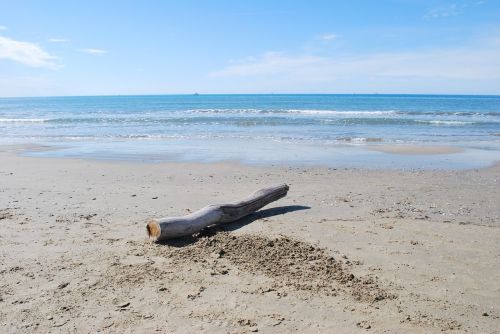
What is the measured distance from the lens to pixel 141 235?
20.1 ft

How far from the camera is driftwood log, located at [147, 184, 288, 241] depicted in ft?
18.7

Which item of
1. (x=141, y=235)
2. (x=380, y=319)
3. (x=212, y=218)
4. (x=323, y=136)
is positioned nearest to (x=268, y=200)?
(x=212, y=218)

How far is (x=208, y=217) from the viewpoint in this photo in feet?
20.4

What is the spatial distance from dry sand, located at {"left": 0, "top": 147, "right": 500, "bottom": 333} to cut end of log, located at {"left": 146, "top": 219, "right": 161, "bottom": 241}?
0.15 meters

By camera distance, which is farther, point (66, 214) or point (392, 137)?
point (392, 137)

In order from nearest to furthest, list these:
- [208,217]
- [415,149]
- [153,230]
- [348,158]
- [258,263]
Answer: [258,263] < [153,230] < [208,217] < [348,158] < [415,149]

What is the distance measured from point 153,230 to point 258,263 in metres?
1.54

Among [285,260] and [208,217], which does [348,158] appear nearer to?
[208,217]

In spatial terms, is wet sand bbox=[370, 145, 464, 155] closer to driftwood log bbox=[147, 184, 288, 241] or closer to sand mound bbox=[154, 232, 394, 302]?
driftwood log bbox=[147, 184, 288, 241]

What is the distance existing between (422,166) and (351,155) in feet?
8.98

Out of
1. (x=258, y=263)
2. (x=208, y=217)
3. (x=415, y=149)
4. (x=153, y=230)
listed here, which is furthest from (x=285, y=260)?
(x=415, y=149)

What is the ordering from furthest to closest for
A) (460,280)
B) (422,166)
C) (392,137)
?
(392,137) → (422,166) → (460,280)

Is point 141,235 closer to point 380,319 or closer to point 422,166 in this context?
Answer: point 380,319

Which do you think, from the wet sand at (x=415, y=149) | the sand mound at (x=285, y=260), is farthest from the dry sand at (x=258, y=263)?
the wet sand at (x=415, y=149)
